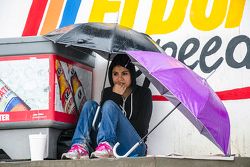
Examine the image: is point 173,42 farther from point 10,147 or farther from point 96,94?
point 10,147

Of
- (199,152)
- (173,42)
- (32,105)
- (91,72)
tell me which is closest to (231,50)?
(173,42)

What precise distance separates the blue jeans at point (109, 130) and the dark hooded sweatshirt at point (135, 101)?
27cm

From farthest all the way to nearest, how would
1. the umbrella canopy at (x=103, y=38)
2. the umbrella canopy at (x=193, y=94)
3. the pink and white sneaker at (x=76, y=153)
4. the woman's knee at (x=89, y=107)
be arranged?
the woman's knee at (x=89, y=107) < the umbrella canopy at (x=103, y=38) < the pink and white sneaker at (x=76, y=153) < the umbrella canopy at (x=193, y=94)

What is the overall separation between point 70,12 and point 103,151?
221cm

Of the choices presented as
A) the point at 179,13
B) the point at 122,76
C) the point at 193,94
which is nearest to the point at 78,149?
the point at 122,76

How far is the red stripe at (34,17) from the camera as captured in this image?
6.86m

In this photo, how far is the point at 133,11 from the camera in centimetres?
656

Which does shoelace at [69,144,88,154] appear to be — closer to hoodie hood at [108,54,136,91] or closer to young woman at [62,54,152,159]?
young woman at [62,54,152,159]

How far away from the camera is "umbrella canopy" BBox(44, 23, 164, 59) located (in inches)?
210

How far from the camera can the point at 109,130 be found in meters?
5.25

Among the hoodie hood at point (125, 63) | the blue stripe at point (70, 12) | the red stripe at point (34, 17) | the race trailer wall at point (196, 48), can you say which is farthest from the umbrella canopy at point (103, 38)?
the red stripe at point (34, 17)

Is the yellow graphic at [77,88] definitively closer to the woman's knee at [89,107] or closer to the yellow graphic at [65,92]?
the yellow graphic at [65,92]

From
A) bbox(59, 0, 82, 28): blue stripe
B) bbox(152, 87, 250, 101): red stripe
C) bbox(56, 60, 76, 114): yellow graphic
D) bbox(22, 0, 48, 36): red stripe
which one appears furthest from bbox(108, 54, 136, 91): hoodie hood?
bbox(22, 0, 48, 36): red stripe

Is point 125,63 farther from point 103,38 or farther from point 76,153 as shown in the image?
point 76,153
